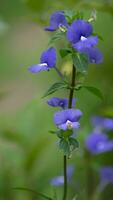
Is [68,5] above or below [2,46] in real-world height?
below

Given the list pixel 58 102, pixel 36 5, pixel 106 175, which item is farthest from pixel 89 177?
pixel 58 102

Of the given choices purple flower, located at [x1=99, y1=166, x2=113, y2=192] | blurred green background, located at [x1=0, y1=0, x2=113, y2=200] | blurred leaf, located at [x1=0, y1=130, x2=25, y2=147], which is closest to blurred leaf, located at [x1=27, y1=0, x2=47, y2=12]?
blurred green background, located at [x1=0, y1=0, x2=113, y2=200]

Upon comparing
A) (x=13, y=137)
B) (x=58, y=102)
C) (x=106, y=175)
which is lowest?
(x=58, y=102)

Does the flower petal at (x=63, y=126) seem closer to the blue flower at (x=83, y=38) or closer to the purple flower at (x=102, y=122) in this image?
the blue flower at (x=83, y=38)

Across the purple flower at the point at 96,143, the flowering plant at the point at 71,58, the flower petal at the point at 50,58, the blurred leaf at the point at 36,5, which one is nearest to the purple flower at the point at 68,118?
the flowering plant at the point at 71,58

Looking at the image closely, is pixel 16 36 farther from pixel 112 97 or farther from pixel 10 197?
pixel 10 197

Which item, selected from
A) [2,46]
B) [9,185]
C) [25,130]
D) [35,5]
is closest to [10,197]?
[9,185]

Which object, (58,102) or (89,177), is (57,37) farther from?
(89,177)
